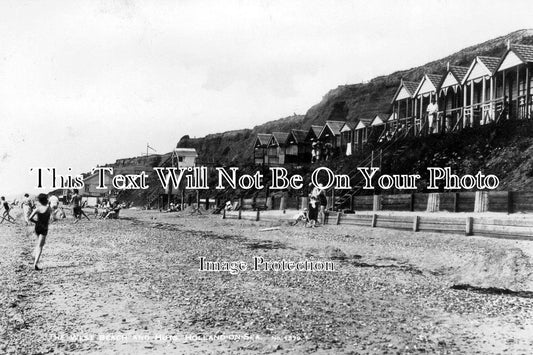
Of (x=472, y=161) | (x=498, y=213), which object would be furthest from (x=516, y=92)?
(x=498, y=213)

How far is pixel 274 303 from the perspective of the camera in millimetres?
9281

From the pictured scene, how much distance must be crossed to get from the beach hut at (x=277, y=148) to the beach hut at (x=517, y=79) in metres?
35.4

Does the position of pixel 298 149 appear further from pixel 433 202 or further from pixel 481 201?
pixel 481 201

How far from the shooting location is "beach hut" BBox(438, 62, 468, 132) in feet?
116

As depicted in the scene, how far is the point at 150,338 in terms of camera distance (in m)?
7.27

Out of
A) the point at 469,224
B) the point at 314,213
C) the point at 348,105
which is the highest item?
the point at 348,105

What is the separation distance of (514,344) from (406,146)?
2930cm

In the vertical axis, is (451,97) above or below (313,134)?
above

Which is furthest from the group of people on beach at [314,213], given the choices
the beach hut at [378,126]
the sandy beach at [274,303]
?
the beach hut at [378,126]

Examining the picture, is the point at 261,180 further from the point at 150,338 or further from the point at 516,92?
the point at 150,338

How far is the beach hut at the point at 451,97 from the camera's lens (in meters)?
35.3

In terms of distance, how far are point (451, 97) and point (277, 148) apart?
31477 mm

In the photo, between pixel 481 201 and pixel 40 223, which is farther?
pixel 481 201

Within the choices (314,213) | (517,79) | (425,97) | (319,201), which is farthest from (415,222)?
(425,97)
